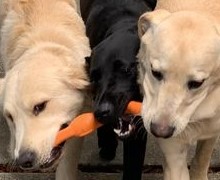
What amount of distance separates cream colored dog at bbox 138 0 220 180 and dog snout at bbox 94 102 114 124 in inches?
5.9

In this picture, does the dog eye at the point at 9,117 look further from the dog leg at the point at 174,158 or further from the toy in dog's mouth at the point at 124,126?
the dog leg at the point at 174,158

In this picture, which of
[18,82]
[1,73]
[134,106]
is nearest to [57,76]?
[18,82]

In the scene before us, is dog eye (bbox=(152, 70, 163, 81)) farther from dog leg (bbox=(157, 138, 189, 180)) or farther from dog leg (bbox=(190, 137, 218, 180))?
dog leg (bbox=(190, 137, 218, 180))

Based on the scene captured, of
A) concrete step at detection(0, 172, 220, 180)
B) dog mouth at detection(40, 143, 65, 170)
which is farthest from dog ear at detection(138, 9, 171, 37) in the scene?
concrete step at detection(0, 172, 220, 180)

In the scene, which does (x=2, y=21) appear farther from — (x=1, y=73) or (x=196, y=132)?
(x=196, y=132)

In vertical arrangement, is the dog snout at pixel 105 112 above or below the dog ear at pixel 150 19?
below

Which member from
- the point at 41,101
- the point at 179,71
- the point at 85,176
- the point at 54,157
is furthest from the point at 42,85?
the point at 85,176

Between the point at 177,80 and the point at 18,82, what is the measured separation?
0.72m

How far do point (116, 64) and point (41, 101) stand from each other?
1.22 ft

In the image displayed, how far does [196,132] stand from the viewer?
3.01 meters

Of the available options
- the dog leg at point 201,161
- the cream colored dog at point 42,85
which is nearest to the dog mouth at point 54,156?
the cream colored dog at point 42,85

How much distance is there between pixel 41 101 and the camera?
117 inches

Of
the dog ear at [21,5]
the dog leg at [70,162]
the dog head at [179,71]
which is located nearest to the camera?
the dog head at [179,71]

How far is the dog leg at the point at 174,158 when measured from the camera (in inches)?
120
